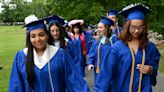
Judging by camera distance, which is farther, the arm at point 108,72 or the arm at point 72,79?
the arm at point 108,72

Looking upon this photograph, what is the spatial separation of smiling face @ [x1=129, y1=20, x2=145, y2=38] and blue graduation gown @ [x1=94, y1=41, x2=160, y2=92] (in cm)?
16

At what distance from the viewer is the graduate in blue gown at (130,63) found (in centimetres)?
523

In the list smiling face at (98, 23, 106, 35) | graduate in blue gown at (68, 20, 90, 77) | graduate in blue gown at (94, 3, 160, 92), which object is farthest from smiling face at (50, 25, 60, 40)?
graduate in blue gown at (68, 20, 90, 77)

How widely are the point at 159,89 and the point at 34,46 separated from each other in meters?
6.82

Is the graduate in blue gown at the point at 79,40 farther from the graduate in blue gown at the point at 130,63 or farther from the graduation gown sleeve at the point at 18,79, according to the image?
the graduation gown sleeve at the point at 18,79

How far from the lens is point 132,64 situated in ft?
17.1

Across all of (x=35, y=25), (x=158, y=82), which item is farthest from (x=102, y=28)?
(x=158, y=82)

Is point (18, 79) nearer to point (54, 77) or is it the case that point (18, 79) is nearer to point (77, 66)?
point (54, 77)

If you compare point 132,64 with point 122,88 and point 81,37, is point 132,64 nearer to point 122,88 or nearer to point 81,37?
point 122,88

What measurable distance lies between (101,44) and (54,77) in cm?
432

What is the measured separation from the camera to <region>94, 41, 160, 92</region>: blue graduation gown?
5242 mm

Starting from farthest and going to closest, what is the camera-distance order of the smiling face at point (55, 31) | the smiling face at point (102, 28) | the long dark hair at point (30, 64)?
the smiling face at point (102, 28) < the smiling face at point (55, 31) < the long dark hair at point (30, 64)

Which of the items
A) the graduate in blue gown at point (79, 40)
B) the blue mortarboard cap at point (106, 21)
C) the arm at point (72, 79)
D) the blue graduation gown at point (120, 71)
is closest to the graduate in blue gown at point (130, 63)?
the blue graduation gown at point (120, 71)

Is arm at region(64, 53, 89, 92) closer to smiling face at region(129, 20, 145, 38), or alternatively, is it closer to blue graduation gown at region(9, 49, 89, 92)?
blue graduation gown at region(9, 49, 89, 92)
